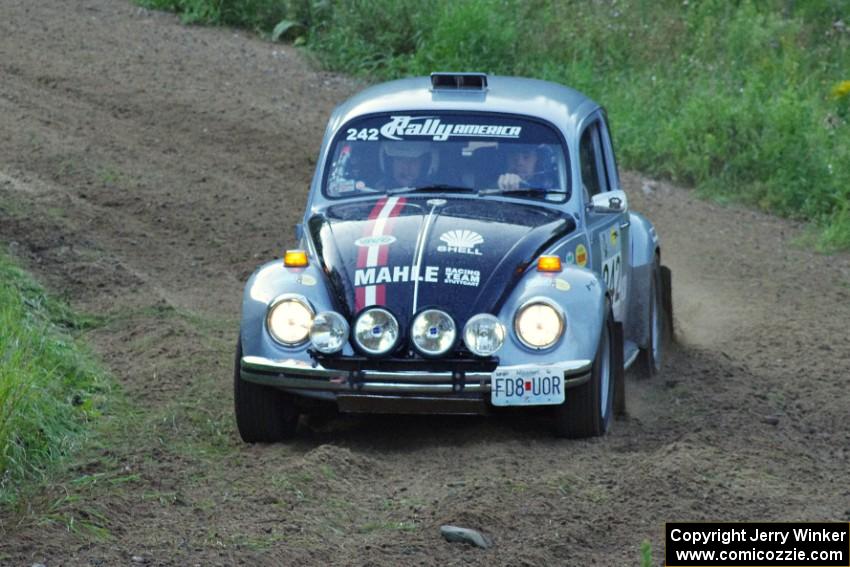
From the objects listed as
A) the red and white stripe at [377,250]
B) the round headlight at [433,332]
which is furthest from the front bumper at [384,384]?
the red and white stripe at [377,250]

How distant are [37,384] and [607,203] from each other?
2.95 meters

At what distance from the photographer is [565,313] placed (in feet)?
22.1

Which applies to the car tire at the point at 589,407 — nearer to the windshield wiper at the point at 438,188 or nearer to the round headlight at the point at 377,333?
the round headlight at the point at 377,333

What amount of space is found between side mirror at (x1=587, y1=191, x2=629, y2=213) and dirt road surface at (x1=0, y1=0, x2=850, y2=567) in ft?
3.50

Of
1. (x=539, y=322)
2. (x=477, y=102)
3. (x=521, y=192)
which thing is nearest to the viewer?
→ (x=539, y=322)

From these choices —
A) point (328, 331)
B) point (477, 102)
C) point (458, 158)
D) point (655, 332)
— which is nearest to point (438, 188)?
point (458, 158)

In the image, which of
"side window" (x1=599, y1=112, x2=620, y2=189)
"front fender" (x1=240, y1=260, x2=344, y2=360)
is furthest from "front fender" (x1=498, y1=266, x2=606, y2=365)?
"side window" (x1=599, y1=112, x2=620, y2=189)

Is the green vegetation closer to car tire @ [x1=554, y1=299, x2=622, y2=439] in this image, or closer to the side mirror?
car tire @ [x1=554, y1=299, x2=622, y2=439]

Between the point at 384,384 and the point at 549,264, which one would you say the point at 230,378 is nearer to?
the point at 384,384

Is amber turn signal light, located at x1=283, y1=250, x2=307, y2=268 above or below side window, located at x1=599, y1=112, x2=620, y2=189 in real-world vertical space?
below

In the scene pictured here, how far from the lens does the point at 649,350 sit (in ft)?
28.5

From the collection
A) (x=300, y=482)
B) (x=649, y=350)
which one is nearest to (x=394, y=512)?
(x=300, y=482)

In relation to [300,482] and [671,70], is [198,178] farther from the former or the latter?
[300,482]

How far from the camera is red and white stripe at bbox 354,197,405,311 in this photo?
6.80 meters
